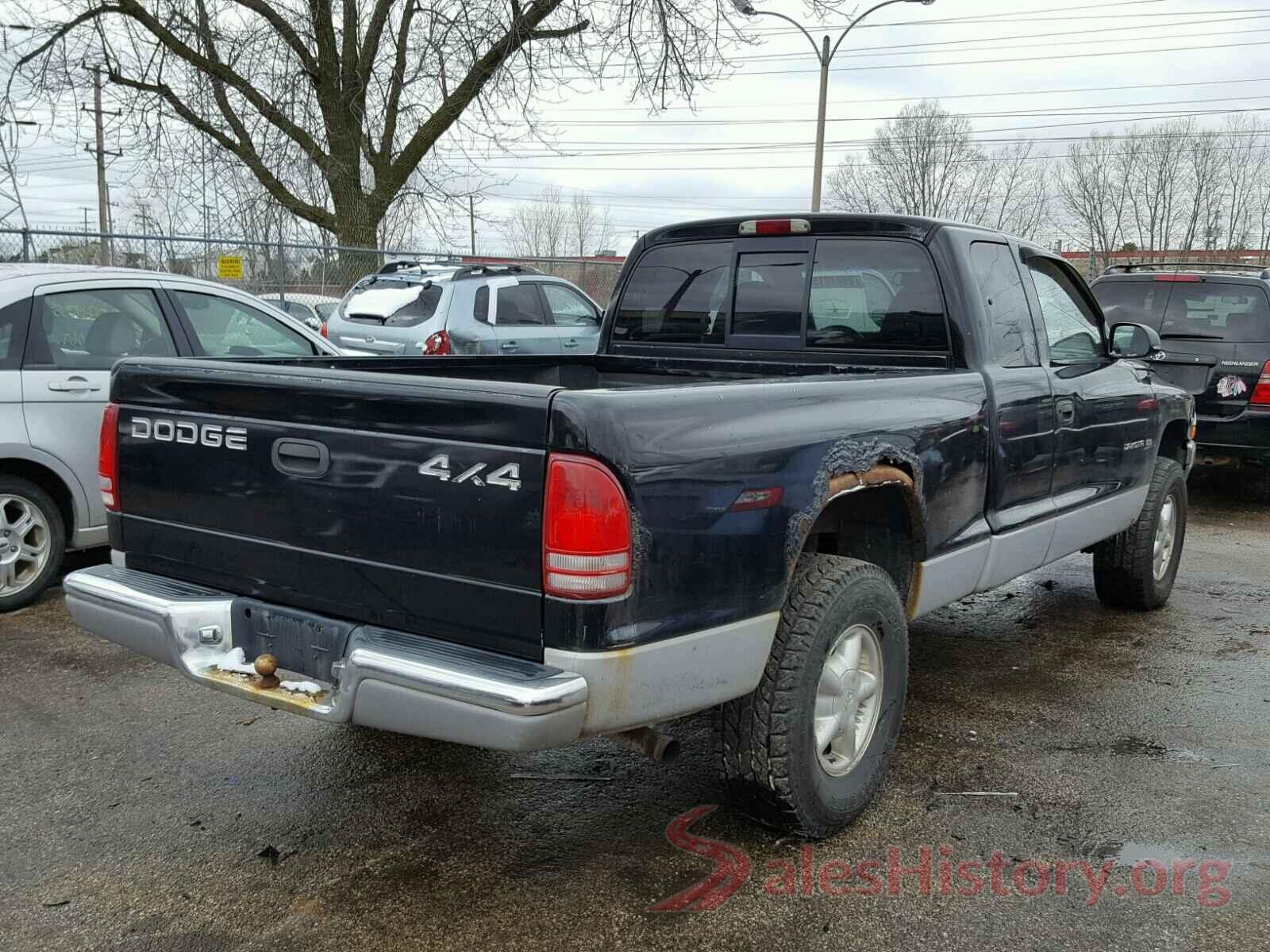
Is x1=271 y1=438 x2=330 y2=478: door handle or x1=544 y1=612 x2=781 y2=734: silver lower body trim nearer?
x1=544 y1=612 x2=781 y2=734: silver lower body trim

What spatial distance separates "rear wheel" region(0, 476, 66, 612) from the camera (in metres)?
5.35

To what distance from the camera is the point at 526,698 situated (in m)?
2.37

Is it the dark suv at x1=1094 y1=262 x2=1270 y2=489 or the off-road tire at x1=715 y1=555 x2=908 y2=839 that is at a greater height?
the dark suv at x1=1094 y1=262 x2=1270 y2=489

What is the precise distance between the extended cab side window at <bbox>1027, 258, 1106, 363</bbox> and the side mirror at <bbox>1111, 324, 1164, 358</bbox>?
0.07 metres

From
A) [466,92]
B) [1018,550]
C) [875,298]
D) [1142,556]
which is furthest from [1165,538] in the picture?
[466,92]

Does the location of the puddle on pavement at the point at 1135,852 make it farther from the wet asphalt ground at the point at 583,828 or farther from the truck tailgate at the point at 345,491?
the truck tailgate at the point at 345,491

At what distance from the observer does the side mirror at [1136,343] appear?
5.09m

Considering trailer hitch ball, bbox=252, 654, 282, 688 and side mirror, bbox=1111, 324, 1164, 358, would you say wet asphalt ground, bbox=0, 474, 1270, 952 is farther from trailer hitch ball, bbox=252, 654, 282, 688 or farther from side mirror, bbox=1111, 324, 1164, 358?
side mirror, bbox=1111, 324, 1164, 358

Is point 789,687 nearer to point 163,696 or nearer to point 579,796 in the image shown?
point 579,796

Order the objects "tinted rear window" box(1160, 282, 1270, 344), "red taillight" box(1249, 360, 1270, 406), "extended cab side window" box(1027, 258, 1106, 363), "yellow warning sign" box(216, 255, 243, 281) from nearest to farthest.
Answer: "extended cab side window" box(1027, 258, 1106, 363) → "red taillight" box(1249, 360, 1270, 406) → "tinted rear window" box(1160, 282, 1270, 344) → "yellow warning sign" box(216, 255, 243, 281)

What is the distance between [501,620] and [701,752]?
165 centimetres

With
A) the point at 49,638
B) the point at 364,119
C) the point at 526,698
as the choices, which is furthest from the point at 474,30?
the point at 526,698

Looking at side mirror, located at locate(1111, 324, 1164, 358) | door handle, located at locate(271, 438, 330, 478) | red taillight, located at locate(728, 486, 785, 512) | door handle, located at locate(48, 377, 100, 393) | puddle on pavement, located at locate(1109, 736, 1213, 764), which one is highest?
side mirror, located at locate(1111, 324, 1164, 358)

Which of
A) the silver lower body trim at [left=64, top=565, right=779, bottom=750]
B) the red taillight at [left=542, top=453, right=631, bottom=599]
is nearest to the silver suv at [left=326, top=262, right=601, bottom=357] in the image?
the silver lower body trim at [left=64, top=565, right=779, bottom=750]
